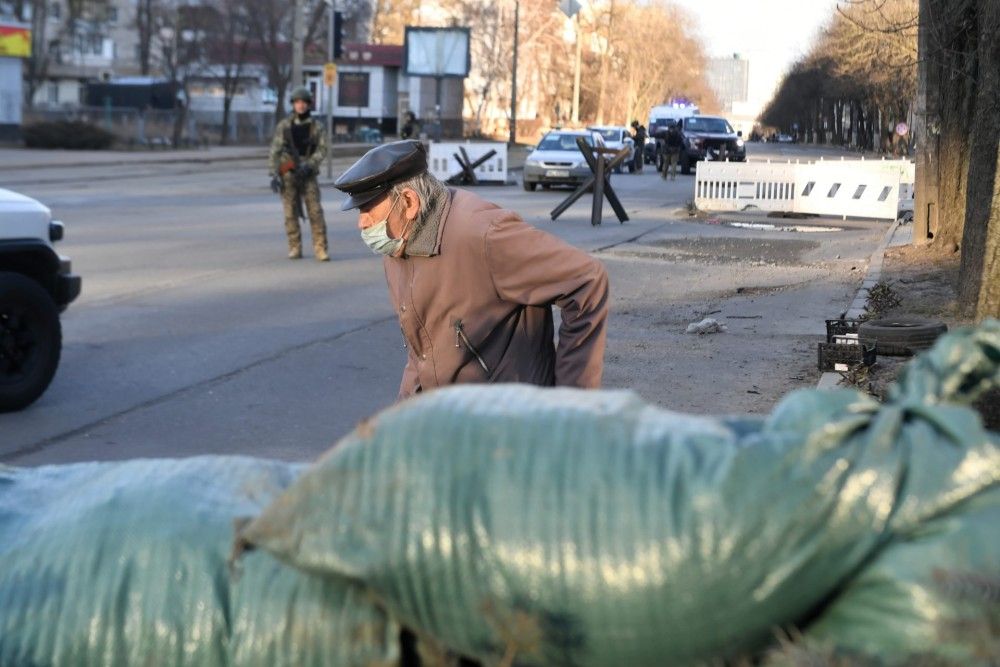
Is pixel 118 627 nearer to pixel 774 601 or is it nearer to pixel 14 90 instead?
pixel 774 601

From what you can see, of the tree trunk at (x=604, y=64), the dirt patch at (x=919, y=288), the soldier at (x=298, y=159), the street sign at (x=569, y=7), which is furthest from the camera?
the tree trunk at (x=604, y=64)

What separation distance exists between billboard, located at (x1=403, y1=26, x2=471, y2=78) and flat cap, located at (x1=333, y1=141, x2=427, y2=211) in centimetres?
4309

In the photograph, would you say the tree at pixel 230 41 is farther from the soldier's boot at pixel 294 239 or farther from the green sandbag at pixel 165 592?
the green sandbag at pixel 165 592

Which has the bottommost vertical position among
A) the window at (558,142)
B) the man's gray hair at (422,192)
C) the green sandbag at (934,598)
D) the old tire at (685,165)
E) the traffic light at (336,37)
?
the green sandbag at (934,598)

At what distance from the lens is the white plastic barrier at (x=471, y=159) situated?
33625 mm

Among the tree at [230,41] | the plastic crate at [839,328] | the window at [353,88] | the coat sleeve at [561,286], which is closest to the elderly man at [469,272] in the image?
the coat sleeve at [561,286]

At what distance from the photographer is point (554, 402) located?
7.51 ft

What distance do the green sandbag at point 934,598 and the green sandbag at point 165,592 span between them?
78 cm

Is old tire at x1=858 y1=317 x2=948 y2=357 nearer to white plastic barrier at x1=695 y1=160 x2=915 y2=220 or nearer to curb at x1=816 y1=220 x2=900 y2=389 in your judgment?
curb at x1=816 y1=220 x2=900 y2=389

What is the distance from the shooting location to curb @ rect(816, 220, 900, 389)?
333 inches

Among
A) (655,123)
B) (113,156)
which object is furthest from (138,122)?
(655,123)

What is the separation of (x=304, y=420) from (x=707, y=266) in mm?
9970

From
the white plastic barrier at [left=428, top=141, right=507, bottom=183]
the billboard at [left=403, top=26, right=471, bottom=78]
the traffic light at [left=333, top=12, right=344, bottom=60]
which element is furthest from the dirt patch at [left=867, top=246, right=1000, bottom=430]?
the billboard at [left=403, top=26, right=471, bottom=78]

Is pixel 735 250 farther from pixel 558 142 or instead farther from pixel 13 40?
pixel 13 40
